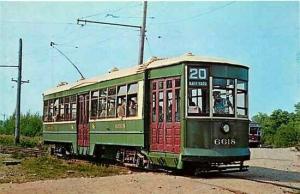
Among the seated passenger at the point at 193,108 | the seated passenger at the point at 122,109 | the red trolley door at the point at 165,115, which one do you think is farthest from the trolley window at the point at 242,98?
the seated passenger at the point at 122,109

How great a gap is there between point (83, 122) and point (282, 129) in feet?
93.4

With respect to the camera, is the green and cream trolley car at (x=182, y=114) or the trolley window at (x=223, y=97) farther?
the trolley window at (x=223, y=97)

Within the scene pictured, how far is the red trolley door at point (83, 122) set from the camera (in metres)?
19.8

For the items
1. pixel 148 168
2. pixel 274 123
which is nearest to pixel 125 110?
pixel 148 168

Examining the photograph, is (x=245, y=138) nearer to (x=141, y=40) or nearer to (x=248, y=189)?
(x=248, y=189)

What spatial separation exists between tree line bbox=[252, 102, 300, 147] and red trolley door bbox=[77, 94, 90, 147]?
19.5m

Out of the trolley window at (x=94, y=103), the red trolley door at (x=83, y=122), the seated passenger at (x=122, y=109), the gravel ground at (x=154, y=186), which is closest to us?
the gravel ground at (x=154, y=186)

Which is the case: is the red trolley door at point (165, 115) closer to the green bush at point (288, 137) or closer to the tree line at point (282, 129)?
the tree line at point (282, 129)

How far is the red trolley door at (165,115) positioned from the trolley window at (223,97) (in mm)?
946

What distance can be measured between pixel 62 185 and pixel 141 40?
542 inches

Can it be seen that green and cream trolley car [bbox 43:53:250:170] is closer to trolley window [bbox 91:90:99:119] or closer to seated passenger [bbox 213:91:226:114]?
seated passenger [bbox 213:91:226:114]

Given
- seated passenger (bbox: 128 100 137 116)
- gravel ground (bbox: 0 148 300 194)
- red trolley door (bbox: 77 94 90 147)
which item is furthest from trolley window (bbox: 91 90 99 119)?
gravel ground (bbox: 0 148 300 194)

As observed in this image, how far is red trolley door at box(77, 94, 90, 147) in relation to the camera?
19828 millimetres

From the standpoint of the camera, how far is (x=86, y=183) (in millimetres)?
11883
